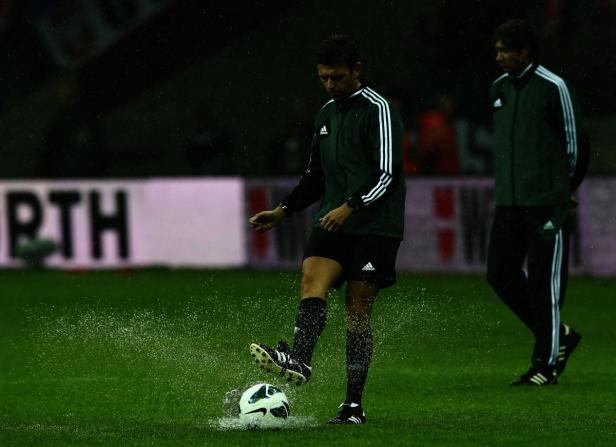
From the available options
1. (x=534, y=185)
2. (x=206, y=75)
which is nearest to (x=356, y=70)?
(x=534, y=185)


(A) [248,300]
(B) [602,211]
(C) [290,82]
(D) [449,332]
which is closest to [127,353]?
(D) [449,332]

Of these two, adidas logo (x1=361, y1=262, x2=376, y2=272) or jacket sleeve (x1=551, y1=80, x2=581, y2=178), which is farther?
jacket sleeve (x1=551, y1=80, x2=581, y2=178)

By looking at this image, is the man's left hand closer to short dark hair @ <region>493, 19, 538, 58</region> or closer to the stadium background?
the stadium background

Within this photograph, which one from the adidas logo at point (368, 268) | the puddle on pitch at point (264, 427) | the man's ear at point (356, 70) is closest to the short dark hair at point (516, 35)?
the man's ear at point (356, 70)

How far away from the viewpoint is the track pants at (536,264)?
9.45 meters

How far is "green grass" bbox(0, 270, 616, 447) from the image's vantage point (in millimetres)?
7480

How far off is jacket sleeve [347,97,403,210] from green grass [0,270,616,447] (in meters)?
1.02

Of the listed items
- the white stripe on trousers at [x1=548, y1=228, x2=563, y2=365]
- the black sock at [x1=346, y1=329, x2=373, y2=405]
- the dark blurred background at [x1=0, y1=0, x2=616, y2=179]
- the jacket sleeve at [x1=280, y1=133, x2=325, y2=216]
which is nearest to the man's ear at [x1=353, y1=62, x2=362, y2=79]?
the jacket sleeve at [x1=280, y1=133, x2=325, y2=216]

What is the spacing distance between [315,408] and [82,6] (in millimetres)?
16235

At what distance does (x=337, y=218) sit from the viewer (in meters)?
7.43

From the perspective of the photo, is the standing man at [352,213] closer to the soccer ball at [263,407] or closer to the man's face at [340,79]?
the man's face at [340,79]

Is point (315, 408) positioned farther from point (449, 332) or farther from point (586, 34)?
point (586, 34)

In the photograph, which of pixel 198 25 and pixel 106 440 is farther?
pixel 198 25

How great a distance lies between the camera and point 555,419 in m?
7.89
